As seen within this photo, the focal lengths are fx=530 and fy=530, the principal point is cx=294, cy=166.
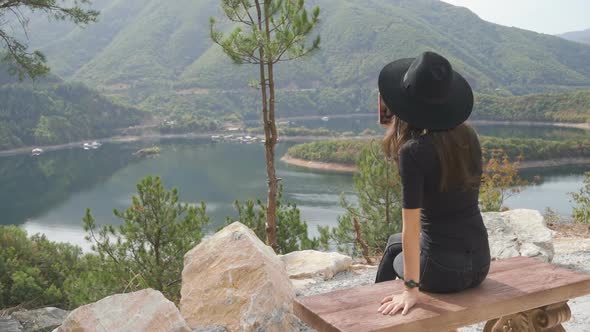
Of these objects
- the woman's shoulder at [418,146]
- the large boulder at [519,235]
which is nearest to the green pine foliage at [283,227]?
the large boulder at [519,235]

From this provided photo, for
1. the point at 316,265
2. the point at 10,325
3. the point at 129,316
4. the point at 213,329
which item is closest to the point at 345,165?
the point at 316,265

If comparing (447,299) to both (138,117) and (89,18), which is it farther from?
(138,117)

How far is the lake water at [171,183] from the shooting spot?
102ft

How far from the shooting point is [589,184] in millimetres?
12047

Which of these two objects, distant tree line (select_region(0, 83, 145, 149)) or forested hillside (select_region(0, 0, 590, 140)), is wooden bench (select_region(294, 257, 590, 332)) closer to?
forested hillside (select_region(0, 0, 590, 140))

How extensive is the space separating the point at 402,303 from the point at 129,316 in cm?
163

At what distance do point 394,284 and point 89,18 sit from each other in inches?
318

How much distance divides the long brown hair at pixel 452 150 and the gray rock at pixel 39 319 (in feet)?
13.3

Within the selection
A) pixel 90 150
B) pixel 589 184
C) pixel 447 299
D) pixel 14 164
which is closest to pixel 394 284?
pixel 447 299

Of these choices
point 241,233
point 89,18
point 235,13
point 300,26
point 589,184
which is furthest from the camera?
point 589,184

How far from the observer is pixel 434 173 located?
168cm

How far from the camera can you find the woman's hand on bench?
1.71 m

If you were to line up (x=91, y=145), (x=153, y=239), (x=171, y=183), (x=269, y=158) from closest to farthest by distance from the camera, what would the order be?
(x=153, y=239) → (x=269, y=158) → (x=171, y=183) → (x=91, y=145)

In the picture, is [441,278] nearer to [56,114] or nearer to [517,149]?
[517,149]
